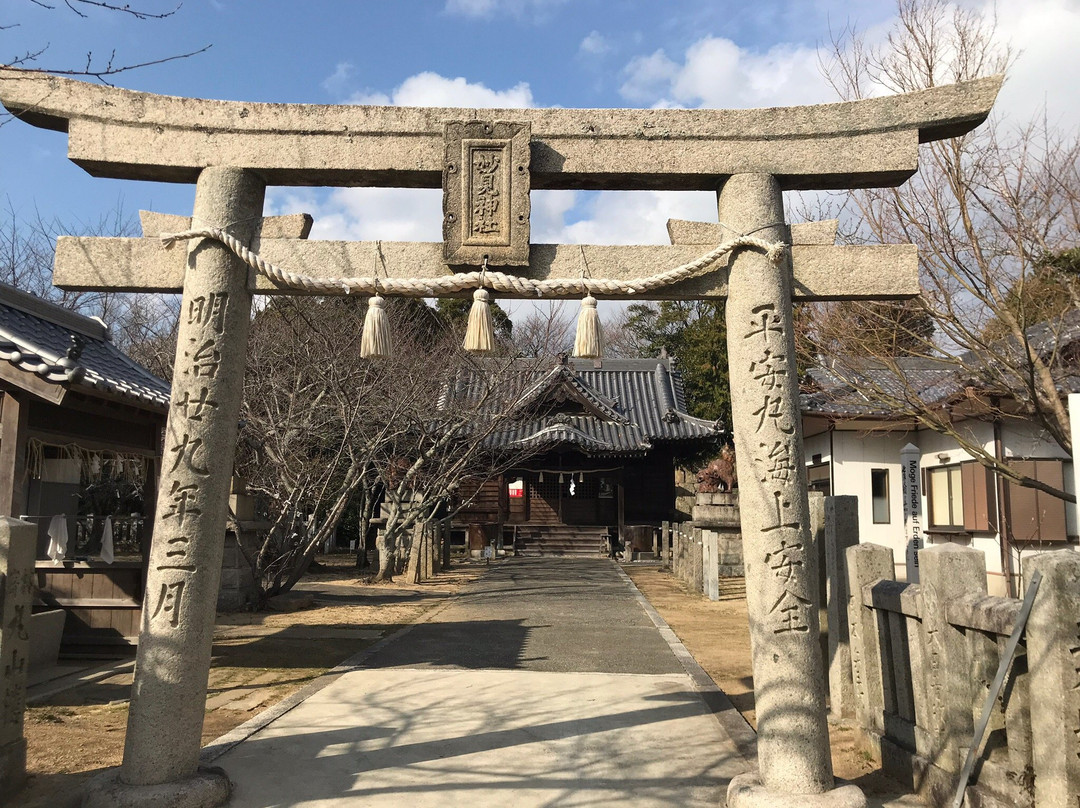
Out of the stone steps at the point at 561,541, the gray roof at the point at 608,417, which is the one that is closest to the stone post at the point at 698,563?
the gray roof at the point at 608,417

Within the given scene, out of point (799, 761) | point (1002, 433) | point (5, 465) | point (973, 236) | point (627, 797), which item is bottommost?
point (627, 797)

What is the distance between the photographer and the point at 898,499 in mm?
19703

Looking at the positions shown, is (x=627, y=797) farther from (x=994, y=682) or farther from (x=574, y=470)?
(x=574, y=470)

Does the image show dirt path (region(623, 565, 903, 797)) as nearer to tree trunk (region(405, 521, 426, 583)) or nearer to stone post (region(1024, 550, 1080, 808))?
stone post (region(1024, 550, 1080, 808))

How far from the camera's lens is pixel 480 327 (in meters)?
5.27

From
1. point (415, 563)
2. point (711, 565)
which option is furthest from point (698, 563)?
point (415, 563)

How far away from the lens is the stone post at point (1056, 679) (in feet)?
11.7

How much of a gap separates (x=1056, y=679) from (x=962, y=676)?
87 centimetres

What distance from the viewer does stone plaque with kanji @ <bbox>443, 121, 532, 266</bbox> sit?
527cm

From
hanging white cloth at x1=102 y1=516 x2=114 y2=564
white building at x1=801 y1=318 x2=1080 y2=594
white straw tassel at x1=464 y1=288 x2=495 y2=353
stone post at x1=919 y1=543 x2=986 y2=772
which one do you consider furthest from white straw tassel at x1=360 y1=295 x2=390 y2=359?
white building at x1=801 y1=318 x2=1080 y2=594

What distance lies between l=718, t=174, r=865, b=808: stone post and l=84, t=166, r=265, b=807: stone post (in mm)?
3165

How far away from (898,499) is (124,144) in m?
18.8

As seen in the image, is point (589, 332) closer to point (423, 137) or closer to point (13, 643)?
point (423, 137)

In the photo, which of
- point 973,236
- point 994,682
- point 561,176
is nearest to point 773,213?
point 561,176
